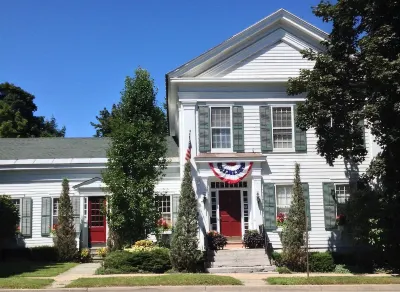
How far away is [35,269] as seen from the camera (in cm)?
1648

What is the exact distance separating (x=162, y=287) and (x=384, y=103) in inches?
317

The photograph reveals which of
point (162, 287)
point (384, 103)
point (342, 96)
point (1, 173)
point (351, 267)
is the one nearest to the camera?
point (162, 287)

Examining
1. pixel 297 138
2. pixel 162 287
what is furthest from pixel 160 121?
pixel 162 287

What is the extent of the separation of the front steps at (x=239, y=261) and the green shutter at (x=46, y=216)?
827 centimetres

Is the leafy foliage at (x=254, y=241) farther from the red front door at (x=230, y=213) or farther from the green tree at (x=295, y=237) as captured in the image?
the red front door at (x=230, y=213)

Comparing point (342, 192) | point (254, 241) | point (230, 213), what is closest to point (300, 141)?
point (342, 192)

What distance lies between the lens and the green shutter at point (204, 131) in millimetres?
18500

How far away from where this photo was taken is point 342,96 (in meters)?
14.7

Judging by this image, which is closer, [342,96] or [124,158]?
[342,96]

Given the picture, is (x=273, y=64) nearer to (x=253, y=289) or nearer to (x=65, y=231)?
(x=253, y=289)

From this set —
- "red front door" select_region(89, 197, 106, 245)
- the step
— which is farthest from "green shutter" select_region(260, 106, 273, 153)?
"red front door" select_region(89, 197, 106, 245)

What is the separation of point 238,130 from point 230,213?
3.37m

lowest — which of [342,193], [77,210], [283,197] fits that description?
[77,210]

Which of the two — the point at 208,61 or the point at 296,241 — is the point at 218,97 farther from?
the point at 296,241
